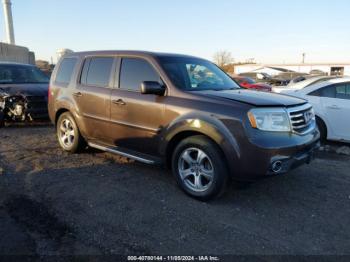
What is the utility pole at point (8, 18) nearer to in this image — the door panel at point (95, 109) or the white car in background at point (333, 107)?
the door panel at point (95, 109)

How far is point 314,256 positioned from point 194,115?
2.00 metres

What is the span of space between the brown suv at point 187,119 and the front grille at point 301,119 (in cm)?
1

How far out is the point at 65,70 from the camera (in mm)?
6227

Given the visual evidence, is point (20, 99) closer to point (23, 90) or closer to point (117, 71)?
point (23, 90)

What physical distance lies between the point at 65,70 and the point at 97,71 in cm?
105

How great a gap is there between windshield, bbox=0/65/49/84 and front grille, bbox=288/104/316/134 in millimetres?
7899

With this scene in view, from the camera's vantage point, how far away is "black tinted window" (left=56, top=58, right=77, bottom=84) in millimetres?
6066

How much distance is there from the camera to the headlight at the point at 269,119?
3.76m

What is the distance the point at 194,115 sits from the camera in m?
4.10

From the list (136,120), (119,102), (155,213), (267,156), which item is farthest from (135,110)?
(267,156)

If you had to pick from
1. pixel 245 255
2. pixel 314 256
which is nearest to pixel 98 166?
pixel 245 255

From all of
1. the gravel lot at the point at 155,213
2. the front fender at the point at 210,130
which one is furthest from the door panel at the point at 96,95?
the front fender at the point at 210,130

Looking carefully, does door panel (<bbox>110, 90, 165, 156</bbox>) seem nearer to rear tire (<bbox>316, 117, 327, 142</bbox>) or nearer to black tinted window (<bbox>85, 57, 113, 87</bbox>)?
black tinted window (<bbox>85, 57, 113, 87</bbox>)

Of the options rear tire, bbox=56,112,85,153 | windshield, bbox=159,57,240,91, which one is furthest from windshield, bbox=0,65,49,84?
windshield, bbox=159,57,240,91
